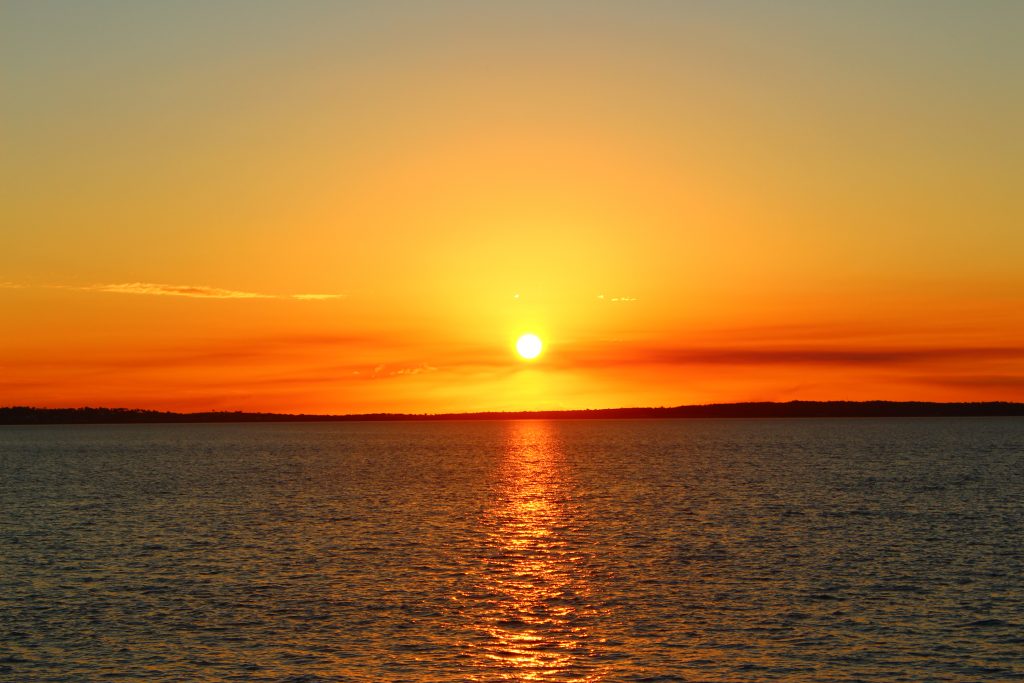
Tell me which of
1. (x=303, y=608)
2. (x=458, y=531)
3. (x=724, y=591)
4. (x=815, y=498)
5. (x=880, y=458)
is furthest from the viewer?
(x=880, y=458)

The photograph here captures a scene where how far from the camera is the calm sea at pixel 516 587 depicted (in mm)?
37531

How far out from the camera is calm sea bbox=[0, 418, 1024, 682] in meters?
37.5

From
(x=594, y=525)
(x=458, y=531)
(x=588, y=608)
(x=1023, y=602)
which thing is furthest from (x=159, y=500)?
(x=1023, y=602)

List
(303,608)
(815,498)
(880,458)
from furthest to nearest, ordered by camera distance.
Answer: (880,458), (815,498), (303,608)

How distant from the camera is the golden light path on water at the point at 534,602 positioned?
37.0 meters

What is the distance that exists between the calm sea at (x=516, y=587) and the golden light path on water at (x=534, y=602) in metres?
0.18

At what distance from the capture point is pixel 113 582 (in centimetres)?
5344

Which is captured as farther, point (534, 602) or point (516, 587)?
point (516, 587)

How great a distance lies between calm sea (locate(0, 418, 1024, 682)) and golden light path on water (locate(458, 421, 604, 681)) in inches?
6.9

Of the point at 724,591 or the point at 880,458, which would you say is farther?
the point at 880,458

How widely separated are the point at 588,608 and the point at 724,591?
25.7ft

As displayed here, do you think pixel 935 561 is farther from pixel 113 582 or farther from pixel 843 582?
pixel 113 582

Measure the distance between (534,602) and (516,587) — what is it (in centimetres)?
388

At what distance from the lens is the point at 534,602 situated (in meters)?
48.3
